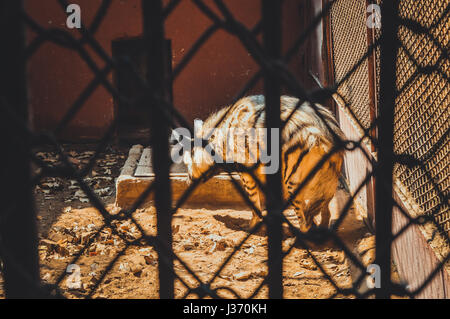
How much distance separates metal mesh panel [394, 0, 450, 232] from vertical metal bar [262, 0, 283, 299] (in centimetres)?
130

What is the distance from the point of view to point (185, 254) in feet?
15.3

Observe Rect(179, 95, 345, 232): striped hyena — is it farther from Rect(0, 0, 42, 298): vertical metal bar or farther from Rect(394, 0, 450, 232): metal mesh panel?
Rect(0, 0, 42, 298): vertical metal bar

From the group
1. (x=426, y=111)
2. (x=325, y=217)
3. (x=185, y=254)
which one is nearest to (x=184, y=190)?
(x=185, y=254)

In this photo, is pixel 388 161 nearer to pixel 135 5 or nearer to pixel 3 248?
pixel 3 248

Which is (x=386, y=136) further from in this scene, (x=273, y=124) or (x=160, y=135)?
(x=160, y=135)

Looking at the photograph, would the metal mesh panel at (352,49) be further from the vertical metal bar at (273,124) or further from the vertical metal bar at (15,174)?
the vertical metal bar at (15,174)

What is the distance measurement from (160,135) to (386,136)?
577mm

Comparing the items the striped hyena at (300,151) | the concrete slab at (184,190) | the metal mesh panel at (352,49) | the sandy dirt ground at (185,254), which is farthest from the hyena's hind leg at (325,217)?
the concrete slab at (184,190)

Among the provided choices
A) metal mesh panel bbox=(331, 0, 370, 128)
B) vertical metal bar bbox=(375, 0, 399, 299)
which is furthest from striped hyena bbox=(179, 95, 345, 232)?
vertical metal bar bbox=(375, 0, 399, 299)

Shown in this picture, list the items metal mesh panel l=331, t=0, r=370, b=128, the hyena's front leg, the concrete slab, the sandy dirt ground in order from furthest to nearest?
the concrete slab, the hyena's front leg, metal mesh panel l=331, t=0, r=370, b=128, the sandy dirt ground

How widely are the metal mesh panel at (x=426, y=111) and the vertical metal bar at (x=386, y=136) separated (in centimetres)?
108

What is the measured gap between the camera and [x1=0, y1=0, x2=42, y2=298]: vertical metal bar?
3.83ft

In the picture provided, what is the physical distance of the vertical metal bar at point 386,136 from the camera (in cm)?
126

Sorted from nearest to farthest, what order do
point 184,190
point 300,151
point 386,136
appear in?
point 386,136 < point 300,151 < point 184,190
